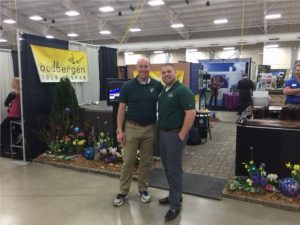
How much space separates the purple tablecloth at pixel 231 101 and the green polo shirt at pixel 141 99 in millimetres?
9116

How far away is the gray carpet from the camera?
3297mm

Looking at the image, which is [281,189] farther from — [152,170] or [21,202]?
[21,202]

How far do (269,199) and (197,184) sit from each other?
896mm

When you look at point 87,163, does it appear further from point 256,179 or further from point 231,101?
point 231,101

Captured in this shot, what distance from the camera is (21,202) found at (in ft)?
10.4

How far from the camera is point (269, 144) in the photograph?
334cm

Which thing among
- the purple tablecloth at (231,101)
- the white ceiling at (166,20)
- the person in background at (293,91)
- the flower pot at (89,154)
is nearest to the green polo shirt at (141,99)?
the flower pot at (89,154)

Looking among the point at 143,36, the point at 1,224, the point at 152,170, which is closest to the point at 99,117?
the point at 152,170

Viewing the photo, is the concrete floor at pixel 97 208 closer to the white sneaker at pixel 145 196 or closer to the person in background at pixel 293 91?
the white sneaker at pixel 145 196

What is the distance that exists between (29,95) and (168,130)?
2936 mm

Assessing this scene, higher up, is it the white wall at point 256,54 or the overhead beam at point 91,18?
the overhead beam at point 91,18

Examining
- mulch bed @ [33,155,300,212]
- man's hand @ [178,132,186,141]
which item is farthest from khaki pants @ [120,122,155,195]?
mulch bed @ [33,155,300,212]

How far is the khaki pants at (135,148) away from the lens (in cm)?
296

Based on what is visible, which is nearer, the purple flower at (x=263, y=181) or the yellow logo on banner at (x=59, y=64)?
the purple flower at (x=263, y=181)
